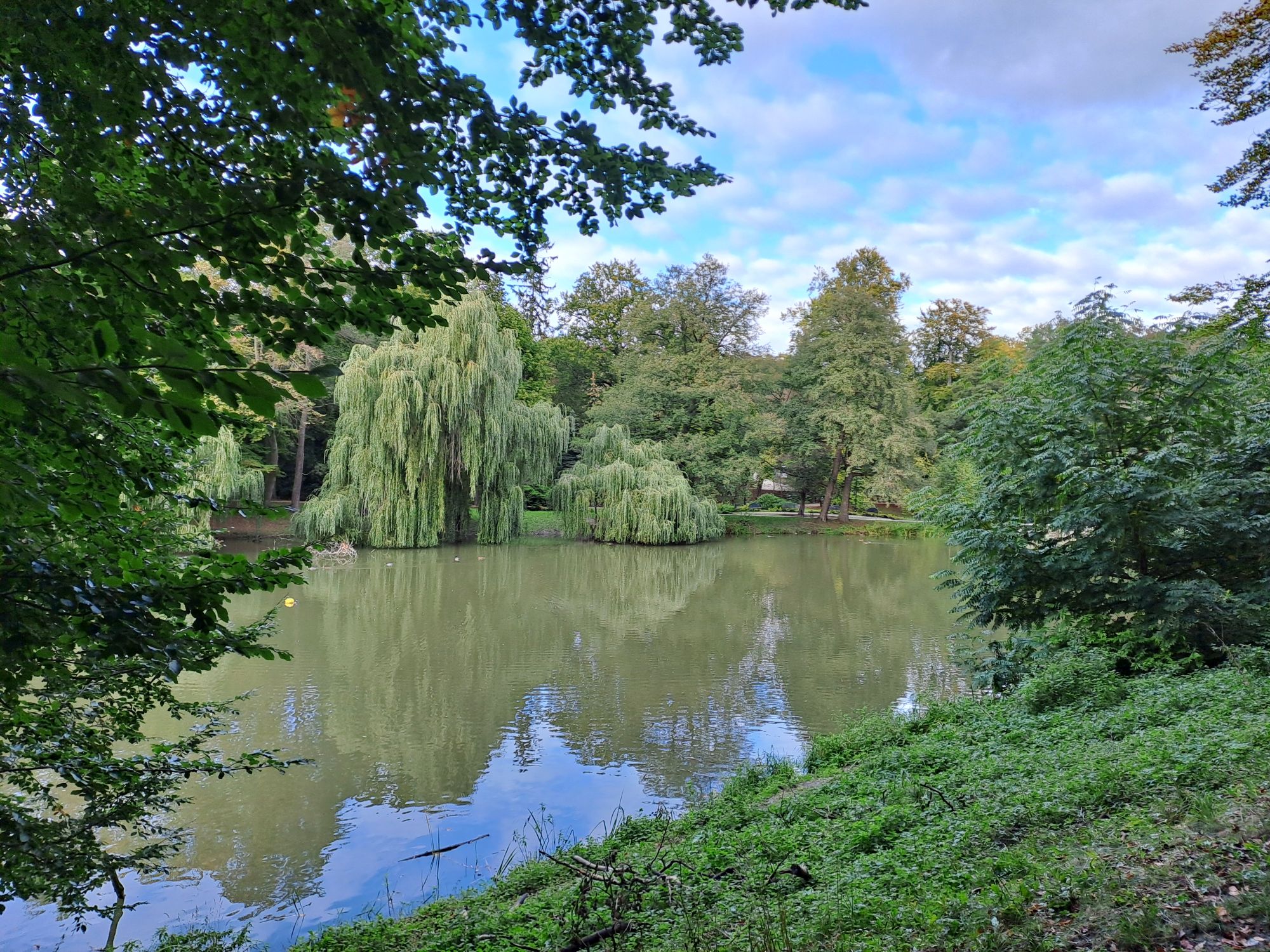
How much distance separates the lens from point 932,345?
38688mm

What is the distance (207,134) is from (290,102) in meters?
0.22

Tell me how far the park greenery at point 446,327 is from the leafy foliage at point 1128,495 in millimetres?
35

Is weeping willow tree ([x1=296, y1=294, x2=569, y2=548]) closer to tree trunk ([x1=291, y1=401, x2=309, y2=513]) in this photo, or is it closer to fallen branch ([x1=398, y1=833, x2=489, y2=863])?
tree trunk ([x1=291, y1=401, x2=309, y2=513])

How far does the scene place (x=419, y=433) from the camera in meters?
18.8

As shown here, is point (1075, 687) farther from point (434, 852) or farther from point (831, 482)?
point (831, 482)

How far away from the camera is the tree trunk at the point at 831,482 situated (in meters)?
28.8

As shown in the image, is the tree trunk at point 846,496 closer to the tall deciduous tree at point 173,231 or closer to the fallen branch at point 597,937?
the fallen branch at point 597,937

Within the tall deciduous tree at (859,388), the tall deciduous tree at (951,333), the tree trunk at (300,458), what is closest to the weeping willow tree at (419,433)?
the tree trunk at (300,458)

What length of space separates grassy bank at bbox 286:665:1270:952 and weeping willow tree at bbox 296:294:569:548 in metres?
14.8

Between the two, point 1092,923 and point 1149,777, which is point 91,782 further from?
point 1149,777

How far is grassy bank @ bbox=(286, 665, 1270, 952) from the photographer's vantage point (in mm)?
2404

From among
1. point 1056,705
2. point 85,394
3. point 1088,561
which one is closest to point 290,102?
point 85,394

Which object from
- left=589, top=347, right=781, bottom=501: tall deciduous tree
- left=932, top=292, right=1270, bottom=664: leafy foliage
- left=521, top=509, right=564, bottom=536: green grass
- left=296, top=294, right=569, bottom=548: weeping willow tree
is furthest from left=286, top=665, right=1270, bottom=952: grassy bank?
left=589, top=347, right=781, bottom=501: tall deciduous tree

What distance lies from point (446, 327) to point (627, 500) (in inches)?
722
